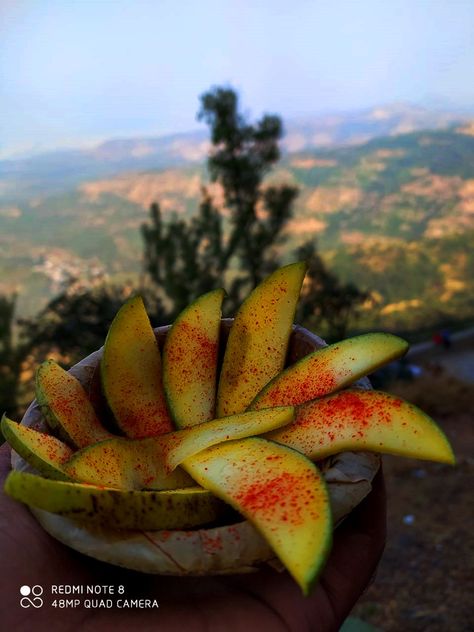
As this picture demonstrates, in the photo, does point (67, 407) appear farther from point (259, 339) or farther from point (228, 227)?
point (228, 227)

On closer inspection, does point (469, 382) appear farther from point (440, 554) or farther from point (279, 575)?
point (279, 575)

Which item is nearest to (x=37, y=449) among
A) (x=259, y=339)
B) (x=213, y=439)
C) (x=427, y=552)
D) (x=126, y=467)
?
(x=126, y=467)

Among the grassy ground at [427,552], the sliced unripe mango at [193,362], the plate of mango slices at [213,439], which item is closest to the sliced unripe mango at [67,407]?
the plate of mango slices at [213,439]

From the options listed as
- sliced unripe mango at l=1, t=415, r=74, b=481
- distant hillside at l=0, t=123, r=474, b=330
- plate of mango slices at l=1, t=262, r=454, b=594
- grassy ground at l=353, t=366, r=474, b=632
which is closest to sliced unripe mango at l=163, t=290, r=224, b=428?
plate of mango slices at l=1, t=262, r=454, b=594

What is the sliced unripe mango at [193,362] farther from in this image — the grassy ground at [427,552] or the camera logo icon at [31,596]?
the grassy ground at [427,552]

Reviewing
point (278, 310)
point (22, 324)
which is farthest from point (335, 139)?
point (278, 310)

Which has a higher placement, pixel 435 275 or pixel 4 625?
pixel 4 625

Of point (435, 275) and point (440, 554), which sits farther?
point (435, 275)
